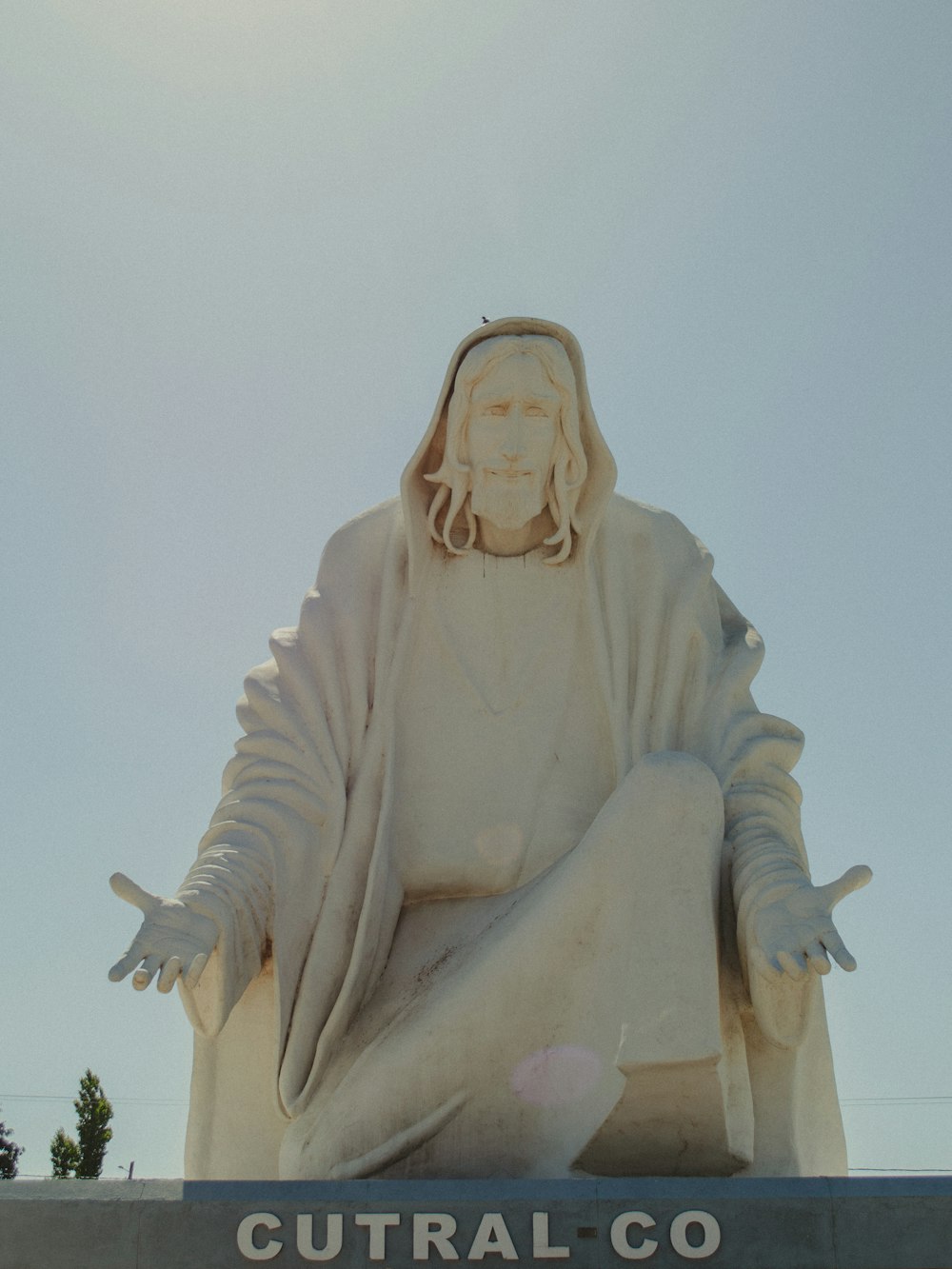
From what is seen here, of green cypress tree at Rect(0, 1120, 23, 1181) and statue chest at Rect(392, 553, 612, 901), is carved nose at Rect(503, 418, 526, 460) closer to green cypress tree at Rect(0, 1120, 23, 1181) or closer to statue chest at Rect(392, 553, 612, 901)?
statue chest at Rect(392, 553, 612, 901)

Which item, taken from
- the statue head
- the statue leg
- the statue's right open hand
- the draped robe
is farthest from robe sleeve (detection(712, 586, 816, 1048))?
the statue's right open hand

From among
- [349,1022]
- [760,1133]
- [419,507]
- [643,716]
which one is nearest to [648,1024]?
[760,1133]

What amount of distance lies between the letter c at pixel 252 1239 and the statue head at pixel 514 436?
12.9 ft

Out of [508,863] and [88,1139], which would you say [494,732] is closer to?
[508,863]

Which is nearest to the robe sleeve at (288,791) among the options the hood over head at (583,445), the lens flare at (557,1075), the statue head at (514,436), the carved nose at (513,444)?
the hood over head at (583,445)

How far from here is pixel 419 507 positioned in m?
8.57

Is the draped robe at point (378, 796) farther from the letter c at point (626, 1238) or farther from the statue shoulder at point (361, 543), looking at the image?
the letter c at point (626, 1238)

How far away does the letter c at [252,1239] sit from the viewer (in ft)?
17.7

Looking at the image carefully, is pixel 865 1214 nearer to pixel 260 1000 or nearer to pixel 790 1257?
pixel 790 1257

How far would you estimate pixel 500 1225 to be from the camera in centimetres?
543

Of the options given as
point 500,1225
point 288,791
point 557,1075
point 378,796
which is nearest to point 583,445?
point 378,796

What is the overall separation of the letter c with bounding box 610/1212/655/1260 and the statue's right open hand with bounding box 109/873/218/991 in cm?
207

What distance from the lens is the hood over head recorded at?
845cm

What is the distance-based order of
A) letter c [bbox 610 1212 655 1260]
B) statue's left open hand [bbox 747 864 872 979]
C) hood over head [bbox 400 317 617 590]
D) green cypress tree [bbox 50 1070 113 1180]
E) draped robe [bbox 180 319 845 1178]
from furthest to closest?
green cypress tree [bbox 50 1070 113 1180]
hood over head [bbox 400 317 617 590]
draped robe [bbox 180 319 845 1178]
statue's left open hand [bbox 747 864 872 979]
letter c [bbox 610 1212 655 1260]
